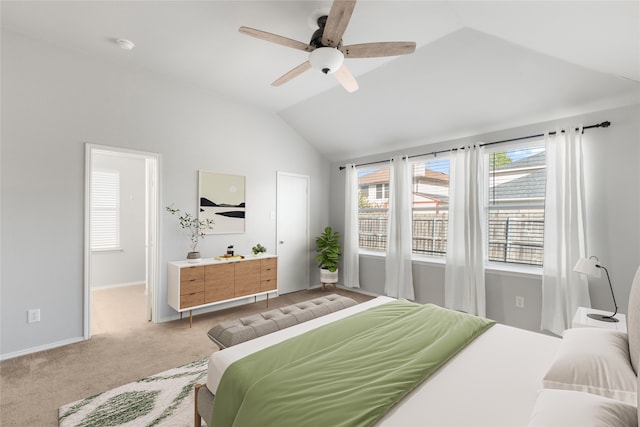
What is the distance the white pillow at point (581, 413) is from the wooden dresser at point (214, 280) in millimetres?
3330

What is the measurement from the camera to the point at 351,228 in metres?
5.13

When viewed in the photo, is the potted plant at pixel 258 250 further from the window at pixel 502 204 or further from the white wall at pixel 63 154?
the window at pixel 502 204

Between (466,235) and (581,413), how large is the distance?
9.82 feet

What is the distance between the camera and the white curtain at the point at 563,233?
9.74 feet

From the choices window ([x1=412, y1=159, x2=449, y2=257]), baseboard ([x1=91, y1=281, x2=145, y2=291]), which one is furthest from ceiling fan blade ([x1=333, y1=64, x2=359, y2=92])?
baseboard ([x1=91, y1=281, x2=145, y2=291])

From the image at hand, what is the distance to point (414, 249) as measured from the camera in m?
4.59

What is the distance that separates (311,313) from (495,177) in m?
2.86

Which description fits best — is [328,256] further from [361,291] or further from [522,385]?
[522,385]

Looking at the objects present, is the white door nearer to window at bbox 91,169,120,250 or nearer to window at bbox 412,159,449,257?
window at bbox 412,159,449,257

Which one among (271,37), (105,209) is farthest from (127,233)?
→ (271,37)

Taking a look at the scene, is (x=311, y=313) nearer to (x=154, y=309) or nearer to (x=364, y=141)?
(x=154, y=309)

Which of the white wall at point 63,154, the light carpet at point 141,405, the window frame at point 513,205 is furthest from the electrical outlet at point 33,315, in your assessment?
the window frame at point 513,205

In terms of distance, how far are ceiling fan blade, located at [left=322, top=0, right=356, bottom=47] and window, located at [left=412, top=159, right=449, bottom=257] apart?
2727 mm

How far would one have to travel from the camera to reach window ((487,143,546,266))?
11.3ft
